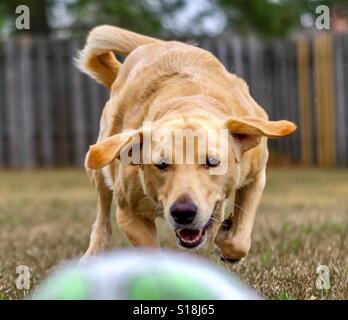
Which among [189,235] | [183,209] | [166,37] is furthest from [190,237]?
[166,37]

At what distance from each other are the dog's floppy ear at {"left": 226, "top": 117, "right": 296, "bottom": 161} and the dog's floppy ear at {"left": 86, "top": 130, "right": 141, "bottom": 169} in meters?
0.39

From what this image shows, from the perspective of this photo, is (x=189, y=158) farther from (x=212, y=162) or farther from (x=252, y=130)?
(x=252, y=130)

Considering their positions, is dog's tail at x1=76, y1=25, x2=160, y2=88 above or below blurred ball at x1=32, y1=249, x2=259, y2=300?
above

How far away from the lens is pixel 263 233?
19.7 ft

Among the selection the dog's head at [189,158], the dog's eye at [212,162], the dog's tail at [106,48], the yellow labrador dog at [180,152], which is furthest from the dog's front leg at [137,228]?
the dog's tail at [106,48]

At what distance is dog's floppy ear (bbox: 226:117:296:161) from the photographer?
3414 mm

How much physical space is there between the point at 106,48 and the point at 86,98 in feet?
29.3

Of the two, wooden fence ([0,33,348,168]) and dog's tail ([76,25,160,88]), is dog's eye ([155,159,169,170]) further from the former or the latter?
wooden fence ([0,33,348,168])

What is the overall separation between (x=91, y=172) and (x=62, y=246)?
0.99m

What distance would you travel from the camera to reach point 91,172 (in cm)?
480

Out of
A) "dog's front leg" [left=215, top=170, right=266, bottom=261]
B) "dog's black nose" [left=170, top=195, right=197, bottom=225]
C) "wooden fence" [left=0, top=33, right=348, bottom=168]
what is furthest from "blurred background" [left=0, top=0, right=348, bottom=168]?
"dog's black nose" [left=170, top=195, right=197, bottom=225]
